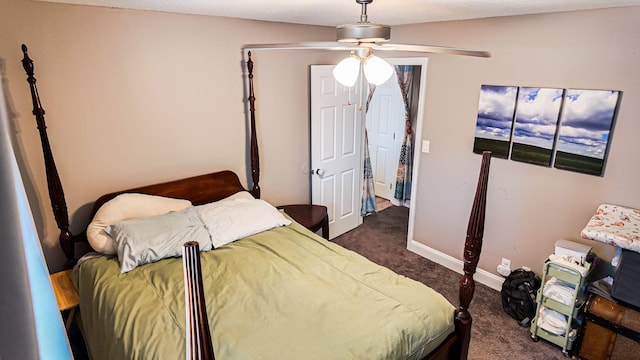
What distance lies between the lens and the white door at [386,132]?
203 inches

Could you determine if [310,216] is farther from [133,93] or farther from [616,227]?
[616,227]

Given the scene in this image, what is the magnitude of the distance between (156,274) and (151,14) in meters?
1.82

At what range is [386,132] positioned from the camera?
17.6ft

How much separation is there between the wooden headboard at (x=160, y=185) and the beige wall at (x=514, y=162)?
1663 millimetres

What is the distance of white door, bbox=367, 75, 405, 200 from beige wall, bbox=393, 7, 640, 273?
1515 millimetres

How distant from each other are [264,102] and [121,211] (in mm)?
1542

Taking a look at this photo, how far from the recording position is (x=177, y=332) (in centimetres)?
180

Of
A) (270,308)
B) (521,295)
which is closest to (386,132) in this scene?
(521,295)

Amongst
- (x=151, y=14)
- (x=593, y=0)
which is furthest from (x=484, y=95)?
(x=151, y=14)

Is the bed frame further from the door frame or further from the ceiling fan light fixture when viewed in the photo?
the door frame

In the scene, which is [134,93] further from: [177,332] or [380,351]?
[380,351]

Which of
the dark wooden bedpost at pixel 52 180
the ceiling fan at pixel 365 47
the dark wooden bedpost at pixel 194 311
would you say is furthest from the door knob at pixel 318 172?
the dark wooden bedpost at pixel 194 311

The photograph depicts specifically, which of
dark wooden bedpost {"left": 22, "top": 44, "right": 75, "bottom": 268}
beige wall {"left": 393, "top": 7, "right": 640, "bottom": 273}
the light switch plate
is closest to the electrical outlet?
beige wall {"left": 393, "top": 7, "right": 640, "bottom": 273}

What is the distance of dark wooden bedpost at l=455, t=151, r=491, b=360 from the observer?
1870 mm
